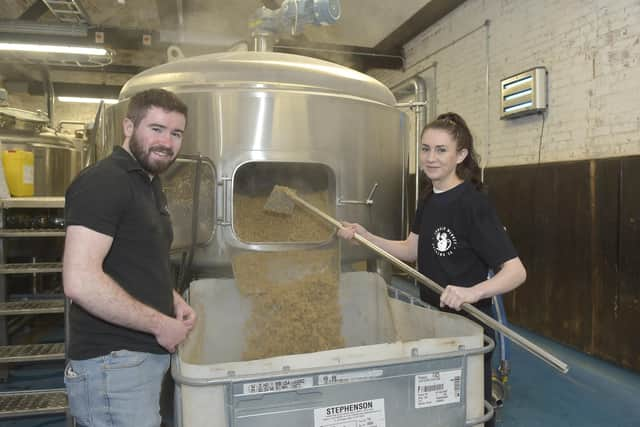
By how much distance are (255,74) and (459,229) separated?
1.08m

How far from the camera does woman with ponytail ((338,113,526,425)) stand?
4.35ft

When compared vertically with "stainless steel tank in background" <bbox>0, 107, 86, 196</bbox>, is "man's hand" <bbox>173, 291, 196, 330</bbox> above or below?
below

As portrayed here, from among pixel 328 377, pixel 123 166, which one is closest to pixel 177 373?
pixel 328 377

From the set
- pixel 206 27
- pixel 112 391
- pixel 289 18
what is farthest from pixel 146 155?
pixel 206 27

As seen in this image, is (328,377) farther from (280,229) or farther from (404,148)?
(404,148)

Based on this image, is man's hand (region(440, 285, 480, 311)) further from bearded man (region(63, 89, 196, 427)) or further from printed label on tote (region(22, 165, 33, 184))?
printed label on tote (region(22, 165, 33, 184))

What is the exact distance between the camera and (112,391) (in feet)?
3.54

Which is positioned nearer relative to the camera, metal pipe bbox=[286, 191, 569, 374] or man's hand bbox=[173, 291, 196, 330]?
metal pipe bbox=[286, 191, 569, 374]

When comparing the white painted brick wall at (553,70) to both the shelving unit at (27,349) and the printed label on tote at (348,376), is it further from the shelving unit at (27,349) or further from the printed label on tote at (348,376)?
the shelving unit at (27,349)

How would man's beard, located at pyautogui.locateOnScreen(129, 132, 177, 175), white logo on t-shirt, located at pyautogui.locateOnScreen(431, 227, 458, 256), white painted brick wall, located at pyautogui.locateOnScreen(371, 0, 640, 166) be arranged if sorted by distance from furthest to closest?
white painted brick wall, located at pyautogui.locateOnScreen(371, 0, 640, 166), white logo on t-shirt, located at pyautogui.locateOnScreen(431, 227, 458, 256), man's beard, located at pyautogui.locateOnScreen(129, 132, 177, 175)

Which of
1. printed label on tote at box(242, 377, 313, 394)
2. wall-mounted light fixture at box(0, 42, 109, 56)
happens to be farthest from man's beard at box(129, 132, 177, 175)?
wall-mounted light fixture at box(0, 42, 109, 56)

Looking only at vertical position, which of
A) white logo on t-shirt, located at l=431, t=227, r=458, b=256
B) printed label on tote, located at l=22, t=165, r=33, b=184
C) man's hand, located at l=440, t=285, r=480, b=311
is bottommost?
man's hand, located at l=440, t=285, r=480, b=311

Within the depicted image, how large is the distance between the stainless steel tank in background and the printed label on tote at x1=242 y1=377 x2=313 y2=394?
3.85 meters

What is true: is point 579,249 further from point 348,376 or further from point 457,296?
point 348,376
